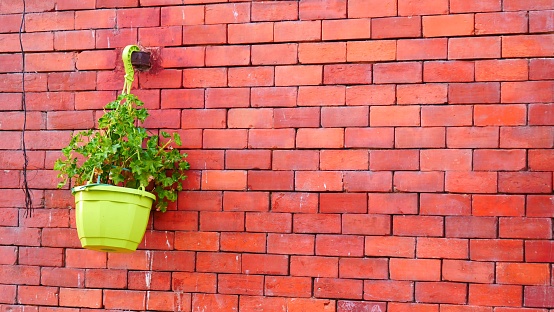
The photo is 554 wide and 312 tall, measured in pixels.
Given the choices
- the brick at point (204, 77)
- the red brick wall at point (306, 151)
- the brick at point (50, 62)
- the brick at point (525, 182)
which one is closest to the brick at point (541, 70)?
the red brick wall at point (306, 151)

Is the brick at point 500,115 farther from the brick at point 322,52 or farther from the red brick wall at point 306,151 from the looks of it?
the brick at point 322,52

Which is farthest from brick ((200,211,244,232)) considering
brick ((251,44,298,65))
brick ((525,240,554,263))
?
brick ((525,240,554,263))

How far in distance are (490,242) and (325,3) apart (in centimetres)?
127

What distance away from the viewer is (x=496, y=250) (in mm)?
3467

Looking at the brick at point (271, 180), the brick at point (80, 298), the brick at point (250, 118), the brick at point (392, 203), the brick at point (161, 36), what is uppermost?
the brick at point (161, 36)

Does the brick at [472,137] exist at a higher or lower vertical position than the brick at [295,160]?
higher

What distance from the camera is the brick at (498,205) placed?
3467 mm

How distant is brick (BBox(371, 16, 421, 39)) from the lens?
362 centimetres

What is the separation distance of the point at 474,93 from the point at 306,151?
766 mm

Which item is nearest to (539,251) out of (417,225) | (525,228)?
(525,228)

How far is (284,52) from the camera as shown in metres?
3.77

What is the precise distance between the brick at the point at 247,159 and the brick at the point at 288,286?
50cm

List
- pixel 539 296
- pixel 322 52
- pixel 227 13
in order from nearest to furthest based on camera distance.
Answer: pixel 539 296 < pixel 322 52 < pixel 227 13

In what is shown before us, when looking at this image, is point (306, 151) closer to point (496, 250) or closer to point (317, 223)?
point (317, 223)
